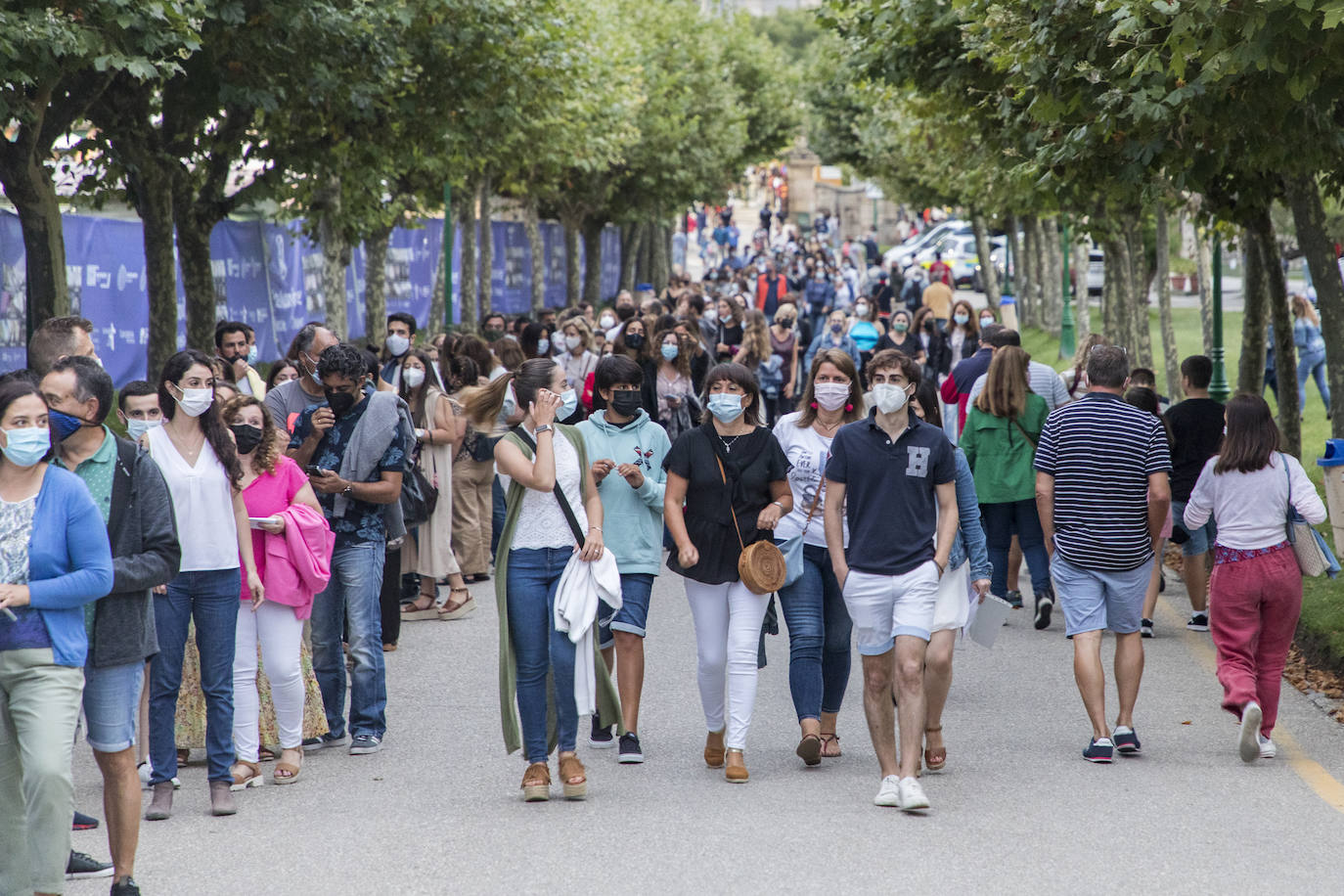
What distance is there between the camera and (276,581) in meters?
7.07

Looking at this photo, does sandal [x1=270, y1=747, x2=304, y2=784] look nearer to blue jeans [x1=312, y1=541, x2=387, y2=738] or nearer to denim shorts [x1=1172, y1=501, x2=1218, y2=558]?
blue jeans [x1=312, y1=541, x2=387, y2=738]

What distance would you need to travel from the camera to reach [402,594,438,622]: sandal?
36.0 ft

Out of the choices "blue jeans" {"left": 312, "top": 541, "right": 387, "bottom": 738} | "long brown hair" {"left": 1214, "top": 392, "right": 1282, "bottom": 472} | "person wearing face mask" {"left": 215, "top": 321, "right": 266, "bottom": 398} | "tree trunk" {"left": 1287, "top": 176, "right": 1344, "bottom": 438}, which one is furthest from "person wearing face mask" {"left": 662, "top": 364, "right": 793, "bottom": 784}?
"tree trunk" {"left": 1287, "top": 176, "right": 1344, "bottom": 438}

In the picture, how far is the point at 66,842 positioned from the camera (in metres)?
5.00

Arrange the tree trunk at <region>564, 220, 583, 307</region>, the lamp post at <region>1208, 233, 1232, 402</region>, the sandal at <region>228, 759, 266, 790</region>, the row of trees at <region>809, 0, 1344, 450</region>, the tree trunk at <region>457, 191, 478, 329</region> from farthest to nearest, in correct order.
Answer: the tree trunk at <region>564, 220, 583, 307</region> < the tree trunk at <region>457, 191, 478, 329</region> < the lamp post at <region>1208, 233, 1232, 402</region> < the row of trees at <region>809, 0, 1344, 450</region> < the sandal at <region>228, 759, 266, 790</region>

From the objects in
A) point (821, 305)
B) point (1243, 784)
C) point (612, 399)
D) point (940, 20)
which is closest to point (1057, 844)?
point (1243, 784)

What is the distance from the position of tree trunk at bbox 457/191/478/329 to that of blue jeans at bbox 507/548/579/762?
23034 millimetres

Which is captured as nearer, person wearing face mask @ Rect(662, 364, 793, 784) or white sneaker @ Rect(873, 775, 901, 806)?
white sneaker @ Rect(873, 775, 901, 806)

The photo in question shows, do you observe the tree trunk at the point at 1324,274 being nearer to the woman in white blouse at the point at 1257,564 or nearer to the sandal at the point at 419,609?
the woman in white blouse at the point at 1257,564

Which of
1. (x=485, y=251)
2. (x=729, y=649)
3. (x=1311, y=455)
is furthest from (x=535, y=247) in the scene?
(x=729, y=649)

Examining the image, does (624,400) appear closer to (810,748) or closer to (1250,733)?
(810,748)

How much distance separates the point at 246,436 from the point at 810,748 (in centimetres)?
265

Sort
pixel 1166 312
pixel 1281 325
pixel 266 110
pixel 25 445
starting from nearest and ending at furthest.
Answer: pixel 25 445 → pixel 1281 325 → pixel 266 110 → pixel 1166 312

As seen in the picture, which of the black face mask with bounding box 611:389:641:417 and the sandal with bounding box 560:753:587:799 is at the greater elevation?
the black face mask with bounding box 611:389:641:417
